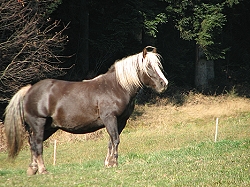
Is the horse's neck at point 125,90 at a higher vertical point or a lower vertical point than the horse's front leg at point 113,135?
higher

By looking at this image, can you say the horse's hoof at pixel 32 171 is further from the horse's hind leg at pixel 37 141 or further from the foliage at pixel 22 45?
the foliage at pixel 22 45

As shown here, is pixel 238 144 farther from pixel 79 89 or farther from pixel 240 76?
pixel 240 76

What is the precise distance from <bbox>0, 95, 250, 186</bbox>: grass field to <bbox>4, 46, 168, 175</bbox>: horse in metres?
0.90

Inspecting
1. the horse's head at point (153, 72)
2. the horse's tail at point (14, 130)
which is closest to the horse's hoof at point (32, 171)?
the horse's tail at point (14, 130)

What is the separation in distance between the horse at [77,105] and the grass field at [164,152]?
897 mm

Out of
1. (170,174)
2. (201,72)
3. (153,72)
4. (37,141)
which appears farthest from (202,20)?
(170,174)

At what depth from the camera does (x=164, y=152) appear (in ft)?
50.8

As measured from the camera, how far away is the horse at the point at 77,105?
12430mm

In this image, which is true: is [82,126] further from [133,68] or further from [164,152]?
[164,152]

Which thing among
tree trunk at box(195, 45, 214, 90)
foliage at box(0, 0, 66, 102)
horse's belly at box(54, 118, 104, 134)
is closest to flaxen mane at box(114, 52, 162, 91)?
horse's belly at box(54, 118, 104, 134)

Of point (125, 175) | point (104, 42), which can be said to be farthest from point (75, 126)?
point (104, 42)

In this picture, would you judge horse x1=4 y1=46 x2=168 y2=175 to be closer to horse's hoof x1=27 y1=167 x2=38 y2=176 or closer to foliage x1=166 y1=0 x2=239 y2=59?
horse's hoof x1=27 y1=167 x2=38 y2=176

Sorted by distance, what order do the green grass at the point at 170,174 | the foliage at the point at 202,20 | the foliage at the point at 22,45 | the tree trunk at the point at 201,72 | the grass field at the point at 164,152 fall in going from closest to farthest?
the green grass at the point at 170,174 < the grass field at the point at 164,152 < the foliage at the point at 22,45 < the foliage at the point at 202,20 < the tree trunk at the point at 201,72

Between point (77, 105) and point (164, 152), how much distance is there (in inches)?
161
